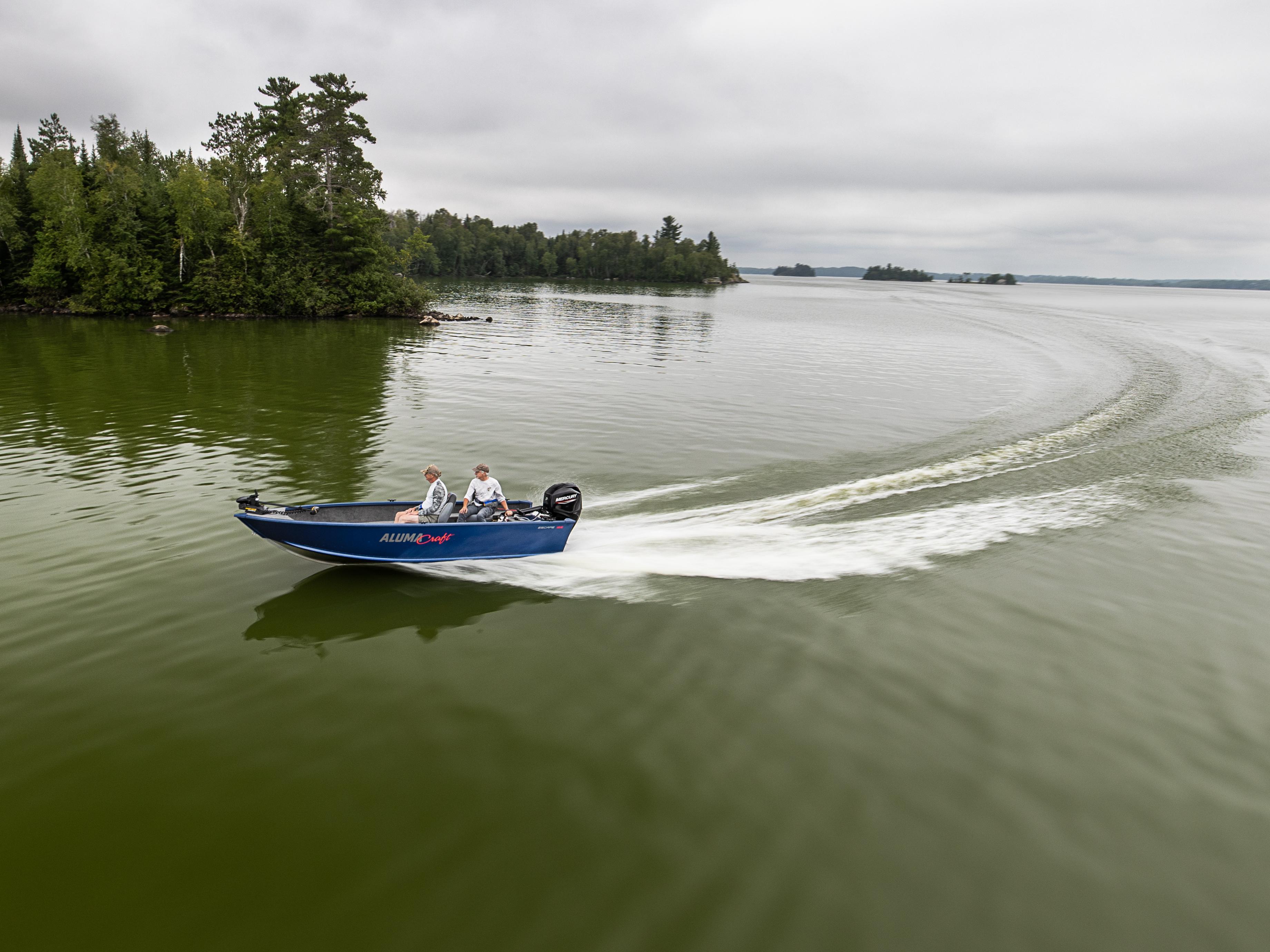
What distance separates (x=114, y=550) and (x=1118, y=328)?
73564 mm

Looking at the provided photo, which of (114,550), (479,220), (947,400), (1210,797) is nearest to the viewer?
(1210,797)

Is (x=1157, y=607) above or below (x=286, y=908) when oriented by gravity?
above

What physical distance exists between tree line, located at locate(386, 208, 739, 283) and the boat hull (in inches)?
6560

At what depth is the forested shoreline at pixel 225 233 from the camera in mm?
54688

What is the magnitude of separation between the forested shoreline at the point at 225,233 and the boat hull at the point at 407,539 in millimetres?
49880

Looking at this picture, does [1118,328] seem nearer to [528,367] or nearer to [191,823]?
[528,367]

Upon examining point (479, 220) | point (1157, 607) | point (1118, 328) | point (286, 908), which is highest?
point (479, 220)

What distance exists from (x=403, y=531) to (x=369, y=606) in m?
1.31

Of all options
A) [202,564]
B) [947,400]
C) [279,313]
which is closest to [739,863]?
[202,564]

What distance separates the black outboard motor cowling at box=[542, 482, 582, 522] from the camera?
12898 millimetres

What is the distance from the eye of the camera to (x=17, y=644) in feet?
30.5

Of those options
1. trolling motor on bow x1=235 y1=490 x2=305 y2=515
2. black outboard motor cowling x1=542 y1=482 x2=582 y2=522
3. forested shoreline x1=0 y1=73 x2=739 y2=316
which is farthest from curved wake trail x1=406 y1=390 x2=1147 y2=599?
forested shoreline x1=0 y1=73 x2=739 y2=316

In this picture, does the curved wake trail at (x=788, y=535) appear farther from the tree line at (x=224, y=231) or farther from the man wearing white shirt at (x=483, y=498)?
the tree line at (x=224, y=231)

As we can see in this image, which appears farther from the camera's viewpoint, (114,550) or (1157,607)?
(114,550)
